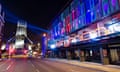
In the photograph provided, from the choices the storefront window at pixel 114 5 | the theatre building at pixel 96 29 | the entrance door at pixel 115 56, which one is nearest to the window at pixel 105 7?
the theatre building at pixel 96 29

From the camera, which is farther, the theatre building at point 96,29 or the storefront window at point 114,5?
the theatre building at point 96,29

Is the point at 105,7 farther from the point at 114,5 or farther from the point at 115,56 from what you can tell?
the point at 115,56

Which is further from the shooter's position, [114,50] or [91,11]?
[91,11]

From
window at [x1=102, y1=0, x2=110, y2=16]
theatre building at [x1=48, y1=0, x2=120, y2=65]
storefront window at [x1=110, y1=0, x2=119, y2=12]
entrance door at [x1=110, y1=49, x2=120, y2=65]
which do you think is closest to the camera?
storefront window at [x1=110, y1=0, x2=119, y2=12]

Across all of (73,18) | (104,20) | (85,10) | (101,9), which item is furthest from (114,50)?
(73,18)

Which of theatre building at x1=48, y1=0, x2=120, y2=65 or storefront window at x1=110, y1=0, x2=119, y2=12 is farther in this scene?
theatre building at x1=48, y1=0, x2=120, y2=65

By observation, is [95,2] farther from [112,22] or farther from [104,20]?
[112,22]

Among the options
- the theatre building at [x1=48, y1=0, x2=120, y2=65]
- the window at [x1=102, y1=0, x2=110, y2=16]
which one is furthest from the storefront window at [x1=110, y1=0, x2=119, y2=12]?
the window at [x1=102, y1=0, x2=110, y2=16]

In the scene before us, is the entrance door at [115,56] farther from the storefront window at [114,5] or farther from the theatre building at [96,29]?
the storefront window at [114,5]

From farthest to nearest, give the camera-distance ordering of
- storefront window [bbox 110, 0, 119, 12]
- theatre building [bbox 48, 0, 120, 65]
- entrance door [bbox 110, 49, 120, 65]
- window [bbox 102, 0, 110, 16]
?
1. window [bbox 102, 0, 110, 16]
2. entrance door [bbox 110, 49, 120, 65]
3. theatre building [bbox 48, 0, 120, 65]
4. storefront window [bbox 110, 0, 119, 12]

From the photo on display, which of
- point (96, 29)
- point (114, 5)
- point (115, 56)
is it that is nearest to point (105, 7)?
point (114, 5)

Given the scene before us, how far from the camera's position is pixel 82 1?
4056 cm

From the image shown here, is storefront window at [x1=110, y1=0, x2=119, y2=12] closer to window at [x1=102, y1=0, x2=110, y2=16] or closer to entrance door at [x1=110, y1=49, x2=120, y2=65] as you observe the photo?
window at [x1=102, y1=0, x2=110, y2=16]

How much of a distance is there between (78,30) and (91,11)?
8.94 m
